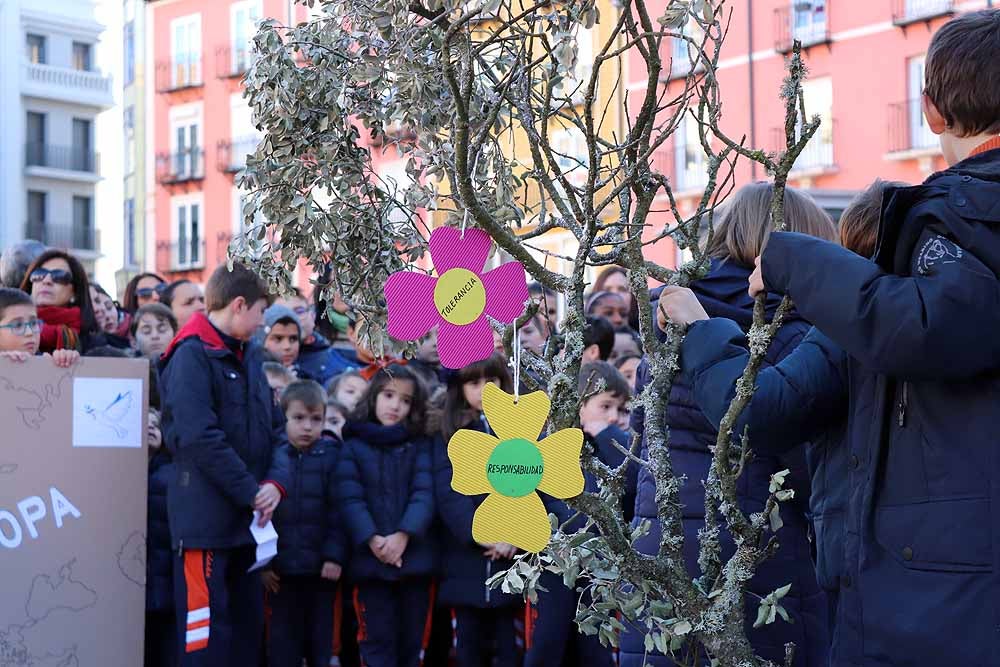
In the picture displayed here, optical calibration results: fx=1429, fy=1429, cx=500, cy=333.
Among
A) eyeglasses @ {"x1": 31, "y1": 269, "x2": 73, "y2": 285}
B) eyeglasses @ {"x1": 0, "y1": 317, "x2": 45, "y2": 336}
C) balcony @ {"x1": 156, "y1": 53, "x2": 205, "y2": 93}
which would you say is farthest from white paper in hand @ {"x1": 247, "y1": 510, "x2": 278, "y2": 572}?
balcony @ {"x1": 156, "y1": 53, "x2": 205, "y2": 93}

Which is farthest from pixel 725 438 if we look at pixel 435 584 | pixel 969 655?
pixel 435 584

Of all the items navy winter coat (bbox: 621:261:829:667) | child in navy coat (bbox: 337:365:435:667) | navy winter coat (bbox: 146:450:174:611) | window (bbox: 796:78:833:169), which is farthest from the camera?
window (bbox: 796:78:833:169)

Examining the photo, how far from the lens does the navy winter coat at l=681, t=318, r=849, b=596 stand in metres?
2.38

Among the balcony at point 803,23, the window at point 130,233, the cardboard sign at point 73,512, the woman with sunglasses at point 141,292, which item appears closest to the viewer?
the cardboard sign at point 73,512

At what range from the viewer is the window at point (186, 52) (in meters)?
37.6

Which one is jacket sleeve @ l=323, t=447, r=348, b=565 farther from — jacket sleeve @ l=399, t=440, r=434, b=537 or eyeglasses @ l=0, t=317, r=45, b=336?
eyeglasses @ l=0, t=317, r=45, b=336

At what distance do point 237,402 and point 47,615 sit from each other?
1.08m

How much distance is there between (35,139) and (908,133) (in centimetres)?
2696

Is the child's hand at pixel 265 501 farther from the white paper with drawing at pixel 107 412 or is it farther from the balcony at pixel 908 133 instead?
the balcony at pixel 908 133

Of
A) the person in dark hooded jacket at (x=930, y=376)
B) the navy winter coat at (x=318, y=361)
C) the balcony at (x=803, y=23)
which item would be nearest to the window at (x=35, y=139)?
the balcony at (x=803, y=23)

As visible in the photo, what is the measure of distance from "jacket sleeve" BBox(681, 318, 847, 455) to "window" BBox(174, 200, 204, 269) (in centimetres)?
3618

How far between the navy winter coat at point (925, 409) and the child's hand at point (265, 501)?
3753 mm

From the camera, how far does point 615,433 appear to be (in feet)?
19.2

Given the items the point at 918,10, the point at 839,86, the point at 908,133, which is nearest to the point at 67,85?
the point at 839,86
